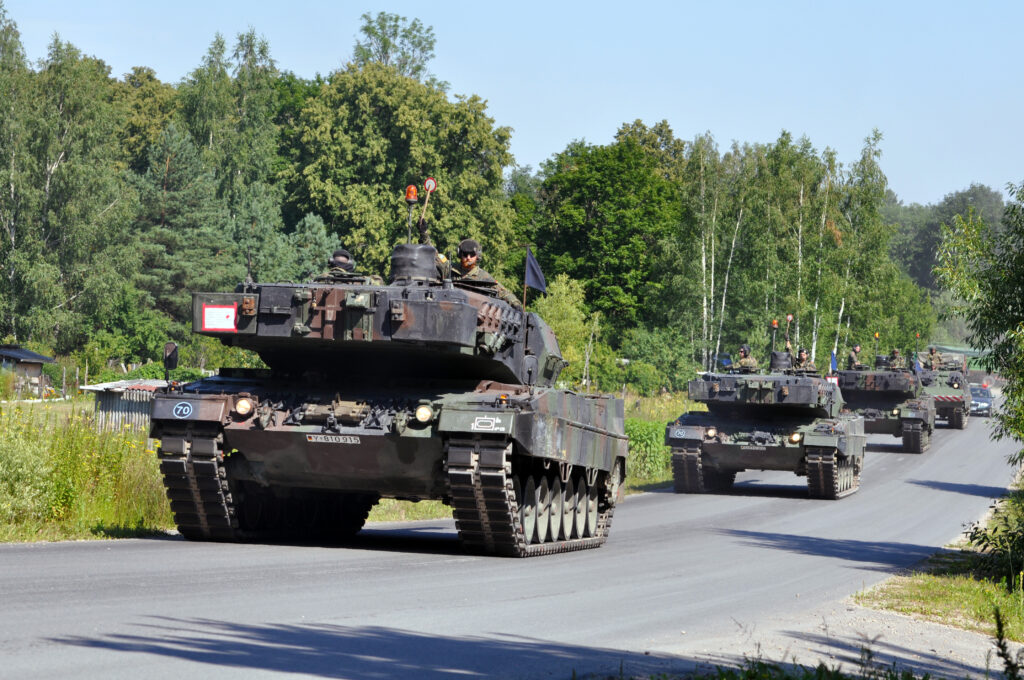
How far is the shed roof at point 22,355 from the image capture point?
4769 centimetres

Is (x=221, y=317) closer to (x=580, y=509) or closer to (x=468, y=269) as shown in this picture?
(x=468, y=269)

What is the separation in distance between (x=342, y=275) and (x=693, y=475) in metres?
15.5

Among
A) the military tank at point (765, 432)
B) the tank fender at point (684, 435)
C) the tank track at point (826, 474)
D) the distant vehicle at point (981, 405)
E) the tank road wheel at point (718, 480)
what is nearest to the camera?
the tank track at point (826, 474)

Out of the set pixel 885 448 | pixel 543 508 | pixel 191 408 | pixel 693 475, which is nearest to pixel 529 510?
pixel 543 508

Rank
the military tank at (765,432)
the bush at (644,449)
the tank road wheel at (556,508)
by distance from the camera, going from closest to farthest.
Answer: the tank road wheel at (556,508) → the military tank at (765,432) → the bush at (644,449)

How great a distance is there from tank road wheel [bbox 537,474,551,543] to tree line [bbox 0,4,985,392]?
112 feet

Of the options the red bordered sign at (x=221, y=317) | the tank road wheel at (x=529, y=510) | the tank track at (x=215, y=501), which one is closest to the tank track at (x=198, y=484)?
the tank track at (x=215, y=501)

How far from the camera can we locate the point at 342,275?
15938 millimetres

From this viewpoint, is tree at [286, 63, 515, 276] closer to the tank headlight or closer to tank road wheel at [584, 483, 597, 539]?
tank road wheel at [584, 483, 597, 539]

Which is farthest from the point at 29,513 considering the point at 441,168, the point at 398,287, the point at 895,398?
the point at 441,168

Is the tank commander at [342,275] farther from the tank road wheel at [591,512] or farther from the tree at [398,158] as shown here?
the tree at [398,158]

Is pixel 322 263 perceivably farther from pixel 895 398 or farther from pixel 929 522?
pixel 929 522

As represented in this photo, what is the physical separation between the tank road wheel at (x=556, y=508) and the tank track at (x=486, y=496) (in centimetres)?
125

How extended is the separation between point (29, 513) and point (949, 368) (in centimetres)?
4708
